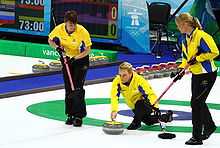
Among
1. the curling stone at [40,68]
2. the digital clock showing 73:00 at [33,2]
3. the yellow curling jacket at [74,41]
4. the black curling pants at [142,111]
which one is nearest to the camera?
the black curling pants at [142,111]

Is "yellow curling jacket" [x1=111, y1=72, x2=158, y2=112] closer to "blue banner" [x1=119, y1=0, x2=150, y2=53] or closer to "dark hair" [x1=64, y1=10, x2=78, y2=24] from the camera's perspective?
"dark hair" [x1=64, y1=10, x2=78, y2=24]

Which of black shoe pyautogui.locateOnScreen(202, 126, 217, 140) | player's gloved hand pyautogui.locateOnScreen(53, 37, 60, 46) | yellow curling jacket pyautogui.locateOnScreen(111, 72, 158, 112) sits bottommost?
black shoe pyautogui.locateOnScreen(202, 126, 217, 140)

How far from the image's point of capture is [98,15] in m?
15.9

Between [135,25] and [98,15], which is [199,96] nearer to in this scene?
[135,25]

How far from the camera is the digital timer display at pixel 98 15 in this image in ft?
51.8

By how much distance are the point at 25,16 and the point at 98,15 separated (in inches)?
84.4

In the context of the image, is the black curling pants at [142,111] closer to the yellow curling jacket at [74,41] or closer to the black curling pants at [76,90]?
the black curling pants at [76,90]

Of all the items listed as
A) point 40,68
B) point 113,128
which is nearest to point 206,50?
point 113,128

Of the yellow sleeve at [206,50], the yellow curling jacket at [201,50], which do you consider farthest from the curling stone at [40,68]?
the yellow sleeve at [206,50]

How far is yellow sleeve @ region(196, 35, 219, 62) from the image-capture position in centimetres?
737

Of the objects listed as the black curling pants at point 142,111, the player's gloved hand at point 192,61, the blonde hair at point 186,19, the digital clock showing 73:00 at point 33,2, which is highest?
the blonde hair at point 186,19

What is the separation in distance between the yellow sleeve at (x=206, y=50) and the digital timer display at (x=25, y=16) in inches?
381

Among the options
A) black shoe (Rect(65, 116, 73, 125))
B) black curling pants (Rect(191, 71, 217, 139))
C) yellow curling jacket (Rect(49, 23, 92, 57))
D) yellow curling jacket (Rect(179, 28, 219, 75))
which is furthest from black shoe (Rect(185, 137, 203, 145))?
yellow curling jacket (Rect(49, 23, 92, 57))

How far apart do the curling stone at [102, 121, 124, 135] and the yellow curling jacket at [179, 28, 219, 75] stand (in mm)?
1068
